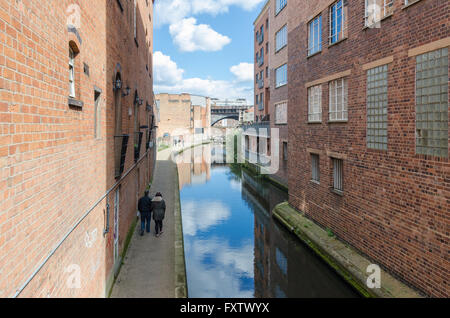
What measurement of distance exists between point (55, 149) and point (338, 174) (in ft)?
28.6

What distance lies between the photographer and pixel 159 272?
7746 mm

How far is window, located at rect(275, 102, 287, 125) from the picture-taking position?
839 inches

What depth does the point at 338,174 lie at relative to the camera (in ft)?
34.0

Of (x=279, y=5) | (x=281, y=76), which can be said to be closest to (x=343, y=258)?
(x=281, y=76)

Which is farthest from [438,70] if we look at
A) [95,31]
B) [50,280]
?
[50,280]

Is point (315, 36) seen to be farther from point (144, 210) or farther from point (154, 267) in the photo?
point (154, 267)

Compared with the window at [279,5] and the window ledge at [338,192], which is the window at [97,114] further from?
the window at [279,5]

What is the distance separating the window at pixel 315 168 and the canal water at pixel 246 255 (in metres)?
2.36

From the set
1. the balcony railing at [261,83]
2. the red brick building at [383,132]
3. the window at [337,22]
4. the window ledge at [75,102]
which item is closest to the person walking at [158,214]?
the red brick building at [383,132]

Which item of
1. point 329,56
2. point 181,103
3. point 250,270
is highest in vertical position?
point 181,103

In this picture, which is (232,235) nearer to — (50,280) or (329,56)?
(329,56)

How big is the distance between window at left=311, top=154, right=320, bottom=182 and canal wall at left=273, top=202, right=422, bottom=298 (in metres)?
1.61

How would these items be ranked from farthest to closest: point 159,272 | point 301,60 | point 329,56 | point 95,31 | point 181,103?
point 181,103
point 301,60
point 329,56
point 159,272
point 95,31

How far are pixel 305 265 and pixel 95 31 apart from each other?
27.2ft
